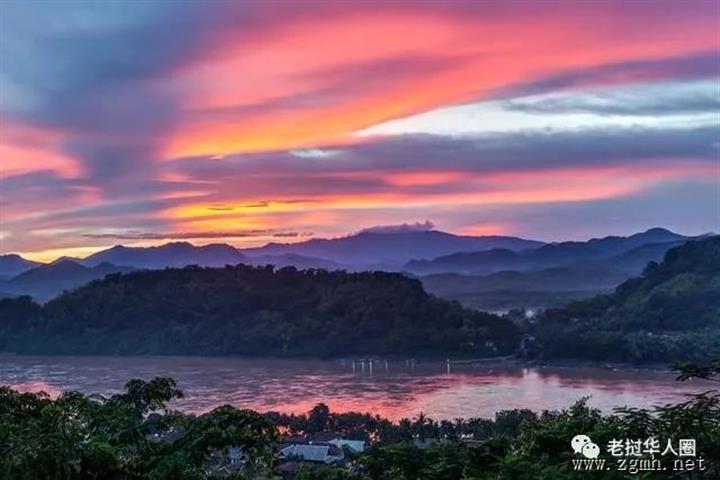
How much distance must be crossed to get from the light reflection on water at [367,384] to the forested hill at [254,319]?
7.59 ft

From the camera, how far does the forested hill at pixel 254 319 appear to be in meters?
34.4

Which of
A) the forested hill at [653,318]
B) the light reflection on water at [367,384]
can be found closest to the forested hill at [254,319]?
the light reflection on water at [367,384]

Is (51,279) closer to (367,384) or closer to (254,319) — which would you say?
(254,319)

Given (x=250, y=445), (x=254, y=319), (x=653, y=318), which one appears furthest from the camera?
(x=254, y=319)

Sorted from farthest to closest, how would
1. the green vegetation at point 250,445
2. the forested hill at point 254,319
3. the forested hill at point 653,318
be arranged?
the forested hill at point 254,319, the forested hill at point 653,318, the green vegetation at point 250,445

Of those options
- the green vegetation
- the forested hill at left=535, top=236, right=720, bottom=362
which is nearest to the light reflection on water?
Answer: the forested hill at left=535, top=236, right=720, bottom=362

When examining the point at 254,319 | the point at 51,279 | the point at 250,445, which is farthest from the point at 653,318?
the point at 51,279

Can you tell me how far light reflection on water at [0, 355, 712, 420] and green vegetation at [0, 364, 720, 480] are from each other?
14437 millimetres

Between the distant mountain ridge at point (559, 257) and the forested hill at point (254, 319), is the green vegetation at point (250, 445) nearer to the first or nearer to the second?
the forested hill at point (254, 319)

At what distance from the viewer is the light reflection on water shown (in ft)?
64.5

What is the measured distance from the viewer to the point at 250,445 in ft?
10.4

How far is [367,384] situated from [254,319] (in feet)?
50.0

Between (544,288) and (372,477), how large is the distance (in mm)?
70937

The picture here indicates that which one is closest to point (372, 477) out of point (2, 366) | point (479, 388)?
point (479, 388)
